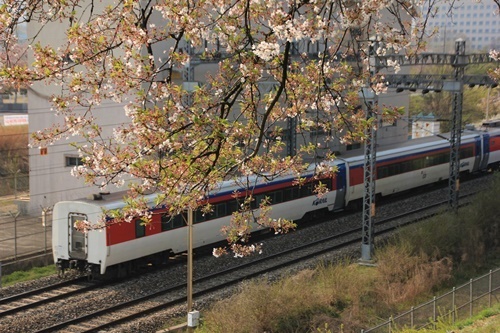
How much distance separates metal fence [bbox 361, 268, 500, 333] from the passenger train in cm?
382

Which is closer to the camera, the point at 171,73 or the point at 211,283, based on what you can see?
the point at 171,73

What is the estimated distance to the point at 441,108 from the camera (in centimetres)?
6294

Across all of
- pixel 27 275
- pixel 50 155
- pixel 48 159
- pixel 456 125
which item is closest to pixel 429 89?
pixel 456 125

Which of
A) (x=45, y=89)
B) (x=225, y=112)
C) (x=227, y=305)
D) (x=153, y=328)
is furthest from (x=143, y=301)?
(x=45, y=89)

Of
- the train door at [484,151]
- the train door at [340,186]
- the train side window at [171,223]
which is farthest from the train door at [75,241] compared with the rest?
the train door at [484,151]

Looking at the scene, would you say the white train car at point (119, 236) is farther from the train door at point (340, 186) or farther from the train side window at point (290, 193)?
the train door at point (340, 186)

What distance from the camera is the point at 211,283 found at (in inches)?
802

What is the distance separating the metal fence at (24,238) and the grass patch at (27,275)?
860 millimetres

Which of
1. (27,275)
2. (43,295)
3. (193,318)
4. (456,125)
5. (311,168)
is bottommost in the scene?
(27,275)

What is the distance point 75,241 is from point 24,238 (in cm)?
893

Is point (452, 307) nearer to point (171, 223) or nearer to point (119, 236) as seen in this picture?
point (171, 223)

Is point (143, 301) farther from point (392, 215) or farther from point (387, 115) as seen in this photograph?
point (392, 215)

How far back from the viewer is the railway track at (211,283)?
1709 centimetres

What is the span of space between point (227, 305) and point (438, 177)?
864 inches
